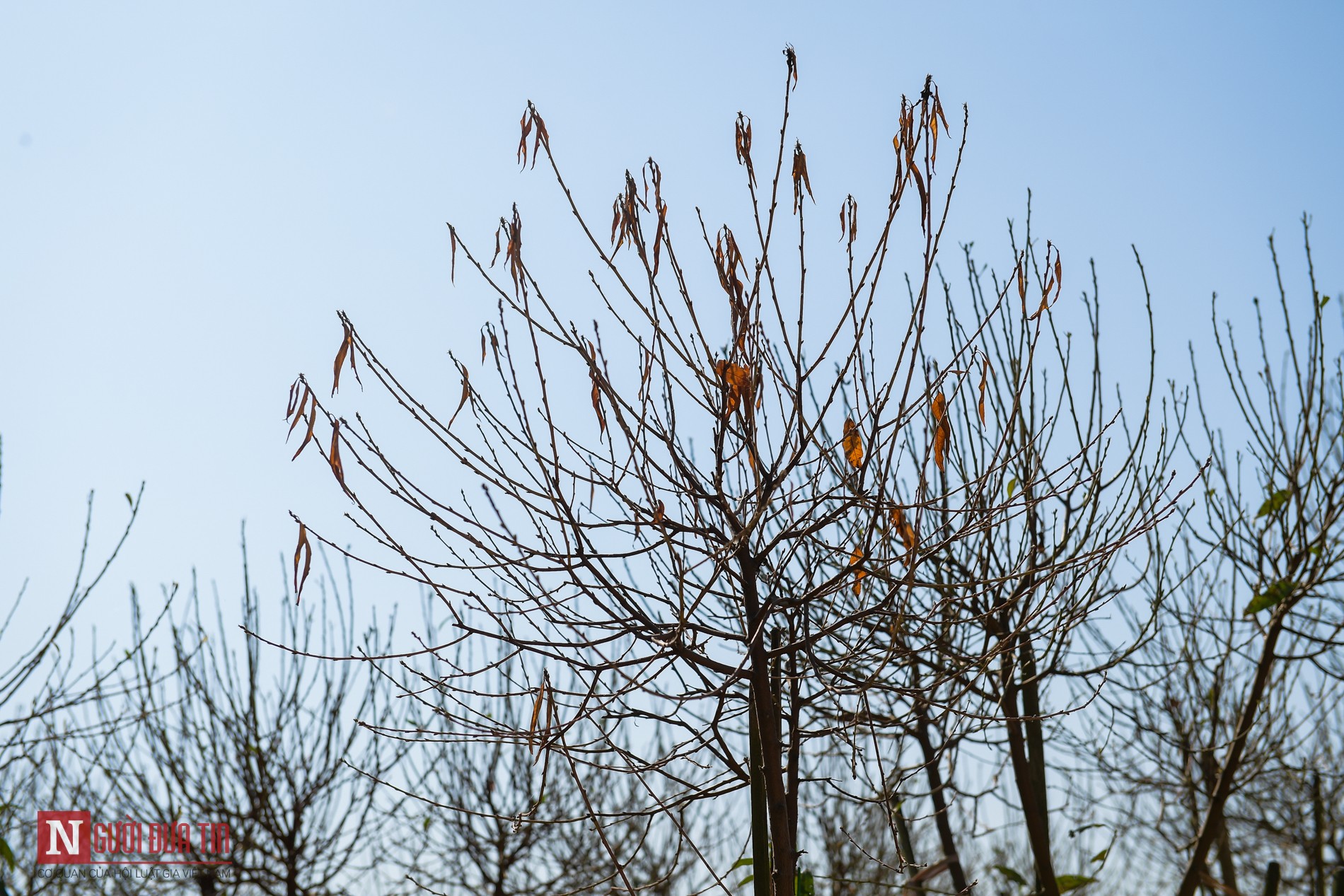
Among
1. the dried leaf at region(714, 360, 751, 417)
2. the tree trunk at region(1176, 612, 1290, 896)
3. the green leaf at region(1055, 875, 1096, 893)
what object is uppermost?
the dried leaf at region(714, 360, 751, 417)

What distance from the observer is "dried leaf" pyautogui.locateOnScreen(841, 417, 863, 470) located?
91.4 inches

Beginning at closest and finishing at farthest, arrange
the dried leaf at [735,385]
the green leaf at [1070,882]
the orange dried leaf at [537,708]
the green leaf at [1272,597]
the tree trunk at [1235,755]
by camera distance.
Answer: the orange dried leaf at [537,708] < the dried leaf at [735,385] < the green leaf at [1070,882] < the tree trunk at [1235,755] < the green leaf at [1272,597]

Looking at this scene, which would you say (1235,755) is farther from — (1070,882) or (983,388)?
(983,388)

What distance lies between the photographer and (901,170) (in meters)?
2.23

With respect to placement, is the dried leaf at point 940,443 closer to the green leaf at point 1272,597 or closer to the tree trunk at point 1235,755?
the tree trunk at point 1235,755

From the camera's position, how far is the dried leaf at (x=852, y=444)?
2.32m

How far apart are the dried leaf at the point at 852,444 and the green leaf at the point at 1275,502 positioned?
2.81m

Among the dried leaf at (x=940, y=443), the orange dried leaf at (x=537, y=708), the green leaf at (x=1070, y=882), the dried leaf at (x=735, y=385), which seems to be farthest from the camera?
the green leaf at (x=1070, y=882)

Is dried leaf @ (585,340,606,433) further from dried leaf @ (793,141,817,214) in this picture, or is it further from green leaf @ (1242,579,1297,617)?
green leaf @ (1242,579,1297,617)

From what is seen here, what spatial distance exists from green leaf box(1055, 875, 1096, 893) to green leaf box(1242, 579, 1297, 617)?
4.43 ft

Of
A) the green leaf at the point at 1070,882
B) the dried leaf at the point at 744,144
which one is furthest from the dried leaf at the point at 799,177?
the green leaf at the point at 1070,882

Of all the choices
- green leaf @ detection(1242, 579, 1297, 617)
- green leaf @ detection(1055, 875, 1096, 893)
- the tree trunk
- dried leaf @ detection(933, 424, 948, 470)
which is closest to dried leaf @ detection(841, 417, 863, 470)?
dried leaf @ detection(933, 424, 948, 470)

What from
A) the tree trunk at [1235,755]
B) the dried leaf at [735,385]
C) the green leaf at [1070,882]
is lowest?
the green leaf at [1070,882]

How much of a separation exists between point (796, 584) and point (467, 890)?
278 inches
